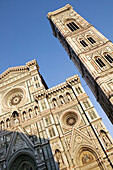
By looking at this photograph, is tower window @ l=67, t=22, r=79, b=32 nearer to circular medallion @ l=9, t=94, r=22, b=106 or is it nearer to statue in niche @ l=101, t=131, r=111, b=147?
circular medallion @ l=9, t=94, r=22, b=106

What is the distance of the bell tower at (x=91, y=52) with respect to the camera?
1845 cm

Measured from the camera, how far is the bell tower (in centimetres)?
1845

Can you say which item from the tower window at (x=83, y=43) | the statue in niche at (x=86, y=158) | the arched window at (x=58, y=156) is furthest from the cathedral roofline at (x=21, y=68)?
the statue in niche at (x=86, y=158)

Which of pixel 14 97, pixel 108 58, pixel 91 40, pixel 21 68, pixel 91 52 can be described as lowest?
pixel 108 58

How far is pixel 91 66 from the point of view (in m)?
20.3

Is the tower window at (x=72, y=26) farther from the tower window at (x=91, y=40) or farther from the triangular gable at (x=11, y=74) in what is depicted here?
the triangular gable at (x=11, y=74)

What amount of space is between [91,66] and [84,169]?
11241mm

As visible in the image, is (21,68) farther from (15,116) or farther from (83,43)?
(83,43)

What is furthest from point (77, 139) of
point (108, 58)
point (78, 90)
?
point (108, 58)

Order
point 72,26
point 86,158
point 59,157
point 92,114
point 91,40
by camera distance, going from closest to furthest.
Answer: point 86,158
point 59,157
point 92,114
point 91,40
point 72,26

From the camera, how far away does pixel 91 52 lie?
22.4 m

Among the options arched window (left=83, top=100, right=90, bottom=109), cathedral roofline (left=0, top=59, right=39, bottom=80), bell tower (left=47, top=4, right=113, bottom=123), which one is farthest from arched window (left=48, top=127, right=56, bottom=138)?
cathedral roofline (left=0, top=59, right=39, bottom=80)

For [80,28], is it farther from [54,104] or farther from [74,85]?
[54,104]

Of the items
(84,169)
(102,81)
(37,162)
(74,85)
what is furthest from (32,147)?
(102,81)
